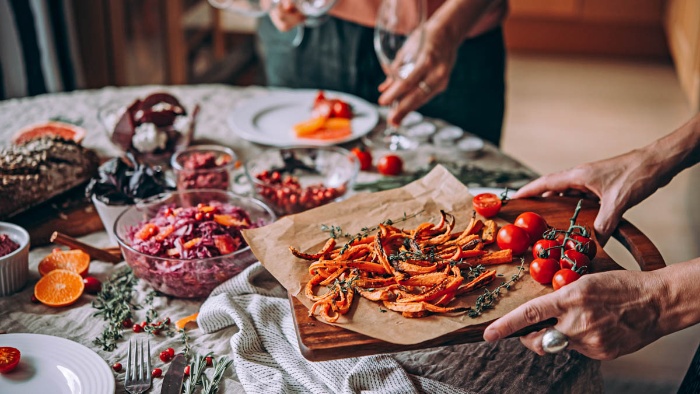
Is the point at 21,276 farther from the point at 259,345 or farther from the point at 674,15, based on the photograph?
the point at 674,15

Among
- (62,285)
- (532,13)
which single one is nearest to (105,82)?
(62,285)

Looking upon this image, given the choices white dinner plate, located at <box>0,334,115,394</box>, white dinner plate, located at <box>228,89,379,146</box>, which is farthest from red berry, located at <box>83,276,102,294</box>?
white dinner plate, located at <box>228,89,379,146</box>

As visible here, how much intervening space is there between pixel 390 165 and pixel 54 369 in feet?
3.75

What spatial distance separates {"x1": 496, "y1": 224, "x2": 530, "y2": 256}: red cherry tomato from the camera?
5.07 ft

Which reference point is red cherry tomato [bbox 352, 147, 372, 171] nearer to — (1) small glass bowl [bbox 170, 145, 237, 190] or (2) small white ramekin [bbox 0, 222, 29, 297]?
(1) small glass bowl [bbox 170, 145, 237, 190]

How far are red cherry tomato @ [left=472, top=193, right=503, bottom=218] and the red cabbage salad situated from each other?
52 centimetres

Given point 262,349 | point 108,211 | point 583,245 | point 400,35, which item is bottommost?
point 262,349

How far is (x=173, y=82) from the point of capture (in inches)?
200

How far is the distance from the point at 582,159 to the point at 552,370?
367 cm

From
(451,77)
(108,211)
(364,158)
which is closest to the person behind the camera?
(108,211)

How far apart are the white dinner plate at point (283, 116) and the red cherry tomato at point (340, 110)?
3 centimetres

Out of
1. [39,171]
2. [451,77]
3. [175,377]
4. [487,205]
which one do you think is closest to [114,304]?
[175,377]

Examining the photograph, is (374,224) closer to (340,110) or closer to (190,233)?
(190,233)

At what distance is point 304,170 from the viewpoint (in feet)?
7.19
